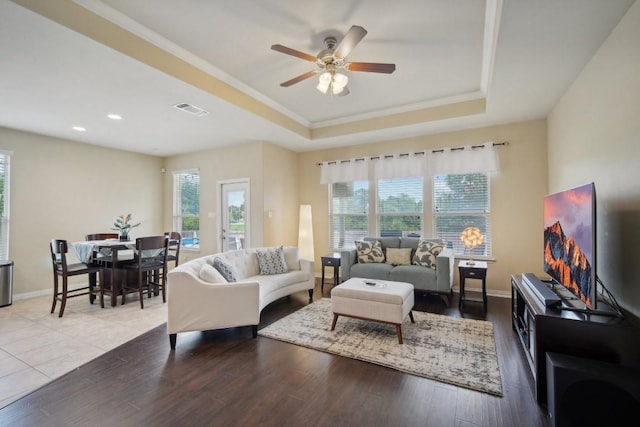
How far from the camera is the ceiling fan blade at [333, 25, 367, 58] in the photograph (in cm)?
220

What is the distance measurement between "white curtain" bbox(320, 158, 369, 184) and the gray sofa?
4.54 ft

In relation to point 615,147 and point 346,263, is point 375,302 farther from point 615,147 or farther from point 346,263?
point 615,147

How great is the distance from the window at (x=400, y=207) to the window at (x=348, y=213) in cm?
30

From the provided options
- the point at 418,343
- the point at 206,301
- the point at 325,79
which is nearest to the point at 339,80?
the point at 325,79

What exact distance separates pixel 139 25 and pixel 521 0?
3.03m

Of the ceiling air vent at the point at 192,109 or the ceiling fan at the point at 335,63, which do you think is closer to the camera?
the ceiling fan at the point at 335,63

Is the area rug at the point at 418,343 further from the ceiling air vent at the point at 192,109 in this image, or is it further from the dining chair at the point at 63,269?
the ceiling air vent at the point at 192,109

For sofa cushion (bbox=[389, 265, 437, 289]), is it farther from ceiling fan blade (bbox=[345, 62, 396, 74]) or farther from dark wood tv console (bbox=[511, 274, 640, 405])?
ceiling fan blade (bbox=[345, 62, 396, 74])

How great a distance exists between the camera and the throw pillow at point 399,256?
15.5ft

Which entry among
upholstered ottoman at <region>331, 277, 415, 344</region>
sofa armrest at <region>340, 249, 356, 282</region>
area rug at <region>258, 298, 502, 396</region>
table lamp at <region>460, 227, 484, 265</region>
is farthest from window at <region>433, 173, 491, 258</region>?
upholstered ottoman at <region>331, 277, 415, 344</region>

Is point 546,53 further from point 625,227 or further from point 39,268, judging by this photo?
point 39,268

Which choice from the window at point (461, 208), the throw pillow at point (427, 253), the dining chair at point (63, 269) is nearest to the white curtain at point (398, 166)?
the window at point (461, 208)

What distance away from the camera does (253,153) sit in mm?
5500

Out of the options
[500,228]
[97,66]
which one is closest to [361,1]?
[97,66]
